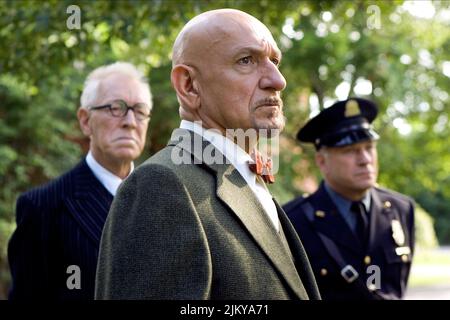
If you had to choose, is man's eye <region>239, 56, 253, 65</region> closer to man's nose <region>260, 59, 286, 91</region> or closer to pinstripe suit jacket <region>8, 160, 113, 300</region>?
man's nose <region>260, 59, 286, 91</region>

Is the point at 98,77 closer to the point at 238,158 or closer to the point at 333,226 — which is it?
the point at 333,226

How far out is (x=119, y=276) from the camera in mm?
2006

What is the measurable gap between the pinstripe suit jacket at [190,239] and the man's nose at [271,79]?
0.88 feet

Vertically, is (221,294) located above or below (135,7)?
below

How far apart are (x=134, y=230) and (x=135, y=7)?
373cm

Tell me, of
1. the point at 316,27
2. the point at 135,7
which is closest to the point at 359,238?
the point at 135,7

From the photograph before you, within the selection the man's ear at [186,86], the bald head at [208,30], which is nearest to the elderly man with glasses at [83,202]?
the man's ear at [186,86]

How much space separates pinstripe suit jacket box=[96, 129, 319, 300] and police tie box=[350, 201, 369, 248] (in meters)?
2.35

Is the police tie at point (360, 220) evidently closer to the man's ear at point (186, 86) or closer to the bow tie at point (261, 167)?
the bow tie at point (261, 167)

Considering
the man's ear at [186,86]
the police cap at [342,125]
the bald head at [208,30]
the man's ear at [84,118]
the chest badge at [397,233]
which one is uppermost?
the police cap at [342,125]

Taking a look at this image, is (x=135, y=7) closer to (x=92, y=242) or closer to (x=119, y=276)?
(x=92, y=242)

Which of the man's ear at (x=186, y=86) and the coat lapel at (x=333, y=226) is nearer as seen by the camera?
the man's ear at (x=186, y=86)

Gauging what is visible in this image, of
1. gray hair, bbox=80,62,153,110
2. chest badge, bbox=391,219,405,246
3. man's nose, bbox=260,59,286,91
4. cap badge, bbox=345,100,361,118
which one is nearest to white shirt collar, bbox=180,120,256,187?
man's nose, bbox=260,59,286,91

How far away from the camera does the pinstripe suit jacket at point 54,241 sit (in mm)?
3650
